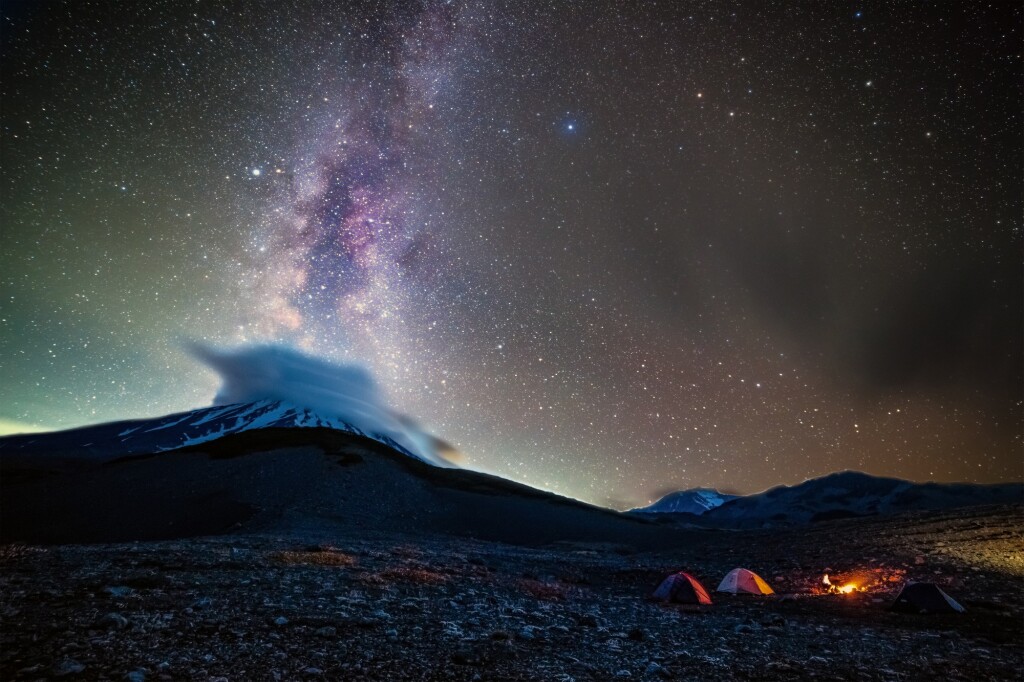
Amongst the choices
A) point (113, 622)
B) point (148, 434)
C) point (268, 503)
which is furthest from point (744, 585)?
point (148, 434)

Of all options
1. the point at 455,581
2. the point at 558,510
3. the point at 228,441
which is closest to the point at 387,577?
the point at 455,581

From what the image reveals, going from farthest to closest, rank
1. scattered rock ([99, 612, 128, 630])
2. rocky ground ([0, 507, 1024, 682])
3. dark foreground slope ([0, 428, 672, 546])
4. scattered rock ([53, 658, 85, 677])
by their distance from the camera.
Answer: dark foreground slope ([0, 428, 672, 546]) → scattered rock ([99, 612, 128, 630]) → rocky ground ([0, 507, 1024, 682]) → scattered rock ([53, 658, 85, 677])

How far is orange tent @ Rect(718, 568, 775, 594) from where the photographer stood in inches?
719

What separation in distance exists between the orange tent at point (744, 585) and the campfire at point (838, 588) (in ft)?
6.76

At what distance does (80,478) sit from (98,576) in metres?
67.4

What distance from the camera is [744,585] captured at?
725 inches

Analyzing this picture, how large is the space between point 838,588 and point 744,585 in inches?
151

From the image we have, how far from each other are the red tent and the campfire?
5816mm

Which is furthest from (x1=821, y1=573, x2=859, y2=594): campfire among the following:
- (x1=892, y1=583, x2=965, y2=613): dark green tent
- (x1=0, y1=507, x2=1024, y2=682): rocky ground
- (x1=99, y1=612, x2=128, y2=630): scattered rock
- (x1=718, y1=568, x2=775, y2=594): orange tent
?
(x1=99, y1=612, x2=128, y2=630): scattered rock

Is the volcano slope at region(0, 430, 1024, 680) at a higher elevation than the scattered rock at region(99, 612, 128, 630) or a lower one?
lower

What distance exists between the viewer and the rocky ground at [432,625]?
22.4ft

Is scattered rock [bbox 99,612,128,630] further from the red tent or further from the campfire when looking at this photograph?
the campfire

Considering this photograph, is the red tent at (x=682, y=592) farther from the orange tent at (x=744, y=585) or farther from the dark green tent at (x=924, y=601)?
the dark green tent at (x=924, y=601)

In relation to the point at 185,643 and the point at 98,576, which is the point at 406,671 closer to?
the point at 185,643
